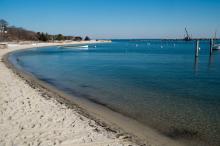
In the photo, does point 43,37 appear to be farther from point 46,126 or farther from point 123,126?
point 46,126

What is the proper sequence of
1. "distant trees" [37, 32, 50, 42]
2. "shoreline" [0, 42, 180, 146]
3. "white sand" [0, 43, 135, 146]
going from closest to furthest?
"white sand" [0, 43, 135, 146] → "shoreline" [0, 42, 180, 146] → "distant trees" [37, 32, 50, 42]

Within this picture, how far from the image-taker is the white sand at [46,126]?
8.32 m

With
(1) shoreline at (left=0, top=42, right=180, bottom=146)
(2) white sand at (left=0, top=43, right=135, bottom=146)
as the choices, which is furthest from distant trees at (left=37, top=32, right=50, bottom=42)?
(2) white sand at (left=0, top=43, right=135, bottom=146)

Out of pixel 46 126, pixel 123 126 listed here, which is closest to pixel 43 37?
pixel 123 126

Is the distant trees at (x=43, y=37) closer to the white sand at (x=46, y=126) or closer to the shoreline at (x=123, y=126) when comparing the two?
the shoreline at (x=123, y=126)

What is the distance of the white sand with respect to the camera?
832 cm

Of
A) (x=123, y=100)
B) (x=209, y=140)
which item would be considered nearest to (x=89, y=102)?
(x=123, y=100)

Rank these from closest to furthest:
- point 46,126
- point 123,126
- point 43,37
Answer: point 46,126, point 123,126, point 43,37

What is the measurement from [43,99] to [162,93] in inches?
305

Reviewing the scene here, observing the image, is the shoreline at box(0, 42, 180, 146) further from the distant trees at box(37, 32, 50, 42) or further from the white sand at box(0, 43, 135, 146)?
the distant trees at box(37, 32, 50, 42)

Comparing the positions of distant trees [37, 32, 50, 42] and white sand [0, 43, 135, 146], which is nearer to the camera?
white sand [0, 43, 135, 146]

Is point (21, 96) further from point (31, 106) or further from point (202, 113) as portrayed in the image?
point (202, 113)

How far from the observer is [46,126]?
9.57 metres

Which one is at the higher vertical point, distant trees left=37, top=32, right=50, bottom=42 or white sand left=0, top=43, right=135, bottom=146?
distant trees left=37, top=32, right=50, bottom=42
